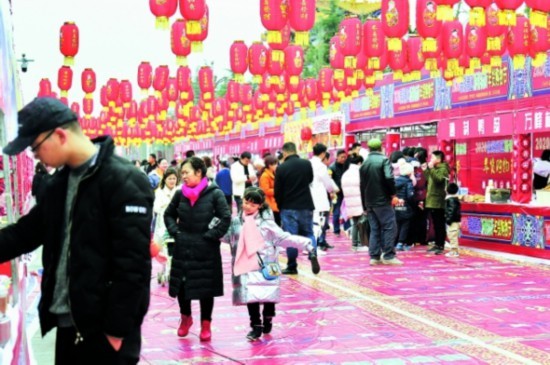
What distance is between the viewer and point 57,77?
22.9 metres

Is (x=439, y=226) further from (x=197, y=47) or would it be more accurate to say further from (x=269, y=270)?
(x=269, y=270)

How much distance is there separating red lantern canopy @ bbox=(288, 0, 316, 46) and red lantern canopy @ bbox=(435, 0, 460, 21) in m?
2.49

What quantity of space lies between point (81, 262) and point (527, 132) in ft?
48.2

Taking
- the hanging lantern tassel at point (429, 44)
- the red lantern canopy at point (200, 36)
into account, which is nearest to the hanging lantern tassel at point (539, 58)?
the hanging lantern tassel at point (429, 44)

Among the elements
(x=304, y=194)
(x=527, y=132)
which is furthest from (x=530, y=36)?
(x=304, y=194)

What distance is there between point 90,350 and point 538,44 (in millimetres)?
12964

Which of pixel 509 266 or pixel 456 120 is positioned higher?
pixel 456 120

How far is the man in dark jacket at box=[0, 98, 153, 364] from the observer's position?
3291mm

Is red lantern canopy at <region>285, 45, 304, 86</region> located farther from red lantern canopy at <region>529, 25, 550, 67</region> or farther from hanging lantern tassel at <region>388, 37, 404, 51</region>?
red lantern canopy at <region>529, 25, 550, 67</region>

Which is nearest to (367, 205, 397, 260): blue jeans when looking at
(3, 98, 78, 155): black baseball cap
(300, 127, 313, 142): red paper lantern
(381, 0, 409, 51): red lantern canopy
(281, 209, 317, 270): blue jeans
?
(281, 209, 317, 270): blue jeans

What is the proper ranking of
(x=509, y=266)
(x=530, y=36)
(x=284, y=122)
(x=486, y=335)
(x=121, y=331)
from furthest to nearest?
(x=284, y=122) < (x=530, y=36) < (x=509, y=266) < (x=486, y=335) < (x=121, y=331)

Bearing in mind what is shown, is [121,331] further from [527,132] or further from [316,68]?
[316,68]

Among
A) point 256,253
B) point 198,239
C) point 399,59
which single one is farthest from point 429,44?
point 198,239

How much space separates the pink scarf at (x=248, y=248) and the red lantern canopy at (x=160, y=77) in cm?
1791
